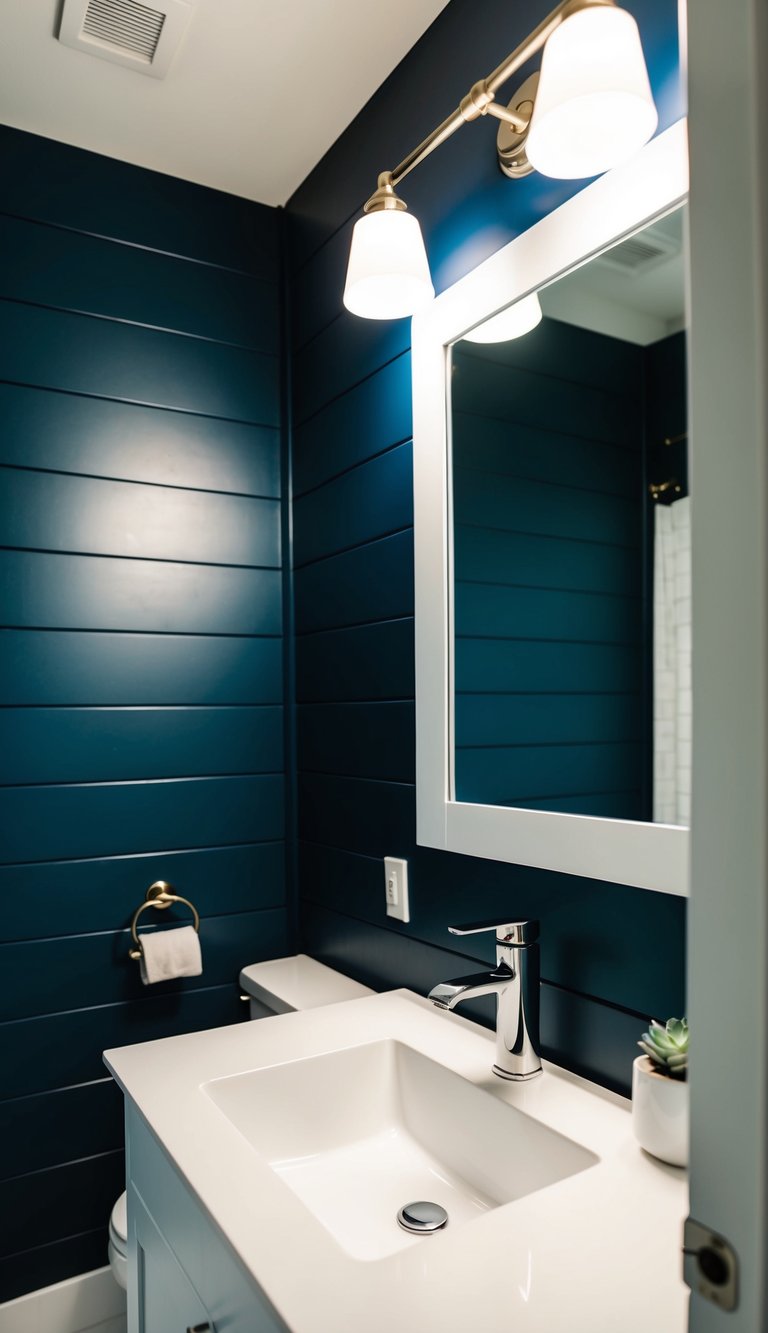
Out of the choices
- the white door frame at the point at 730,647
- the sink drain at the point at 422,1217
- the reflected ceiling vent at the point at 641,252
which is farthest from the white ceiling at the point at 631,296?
the sink drain at the point at 422,1217

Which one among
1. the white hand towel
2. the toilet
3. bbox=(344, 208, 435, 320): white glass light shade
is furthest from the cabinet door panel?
bbox=(344, 208, 435, 320): white glass light shade

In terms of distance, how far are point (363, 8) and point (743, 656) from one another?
1.54 meters

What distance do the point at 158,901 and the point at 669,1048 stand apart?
118 centimetres

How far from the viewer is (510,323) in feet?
4.33

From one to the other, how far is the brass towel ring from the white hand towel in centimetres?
3

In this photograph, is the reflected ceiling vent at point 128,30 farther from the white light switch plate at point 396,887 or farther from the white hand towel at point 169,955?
the white hand towel at point 169,955

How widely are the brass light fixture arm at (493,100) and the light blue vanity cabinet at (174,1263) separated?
53.7 inches

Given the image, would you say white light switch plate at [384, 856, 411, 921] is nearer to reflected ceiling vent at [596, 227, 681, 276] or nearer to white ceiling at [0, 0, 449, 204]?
reflected ceiling vent at [596, 227, 681, 276]

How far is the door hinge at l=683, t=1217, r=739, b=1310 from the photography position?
0.45 metres

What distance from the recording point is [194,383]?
1928 millimetres

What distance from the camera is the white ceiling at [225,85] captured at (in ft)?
4.90

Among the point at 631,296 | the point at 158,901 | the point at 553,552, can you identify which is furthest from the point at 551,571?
the point at 158,901

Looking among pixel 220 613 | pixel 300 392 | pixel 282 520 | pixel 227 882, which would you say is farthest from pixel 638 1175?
pixel 300 392

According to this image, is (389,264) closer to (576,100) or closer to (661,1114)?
(576,100)
